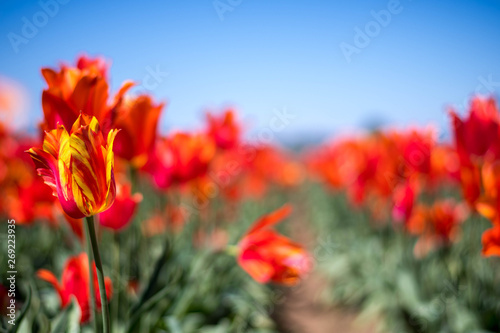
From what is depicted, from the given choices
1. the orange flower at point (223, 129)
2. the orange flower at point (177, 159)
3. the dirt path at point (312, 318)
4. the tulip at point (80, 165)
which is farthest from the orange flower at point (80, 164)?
the dirt path at point (312, 318)

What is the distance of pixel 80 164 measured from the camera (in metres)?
0.94

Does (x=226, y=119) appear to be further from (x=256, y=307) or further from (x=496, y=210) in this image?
(x=496, y=210)

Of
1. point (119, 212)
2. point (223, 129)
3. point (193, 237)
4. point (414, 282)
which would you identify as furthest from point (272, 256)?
point (193, 237)

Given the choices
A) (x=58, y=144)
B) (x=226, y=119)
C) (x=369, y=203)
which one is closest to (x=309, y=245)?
(x=369, y=203)

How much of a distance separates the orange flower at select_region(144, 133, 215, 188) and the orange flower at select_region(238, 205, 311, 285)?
0.61m

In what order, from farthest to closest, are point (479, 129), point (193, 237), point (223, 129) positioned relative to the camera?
1. point (193, 237)
2. point (223, 129)
3. point (479, 129)

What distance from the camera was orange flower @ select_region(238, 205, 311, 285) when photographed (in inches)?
68.8

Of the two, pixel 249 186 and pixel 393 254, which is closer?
→ pixel 393 254

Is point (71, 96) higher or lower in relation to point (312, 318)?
higher

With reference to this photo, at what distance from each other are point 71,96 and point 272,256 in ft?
3.68

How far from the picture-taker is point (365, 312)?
11.4ft

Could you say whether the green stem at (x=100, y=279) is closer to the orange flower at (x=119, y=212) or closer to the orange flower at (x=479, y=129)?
the orange flower at (x=119, y=212)

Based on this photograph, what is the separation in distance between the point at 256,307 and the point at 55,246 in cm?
166

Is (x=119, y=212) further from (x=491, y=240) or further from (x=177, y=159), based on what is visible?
(x=491, y=240)
